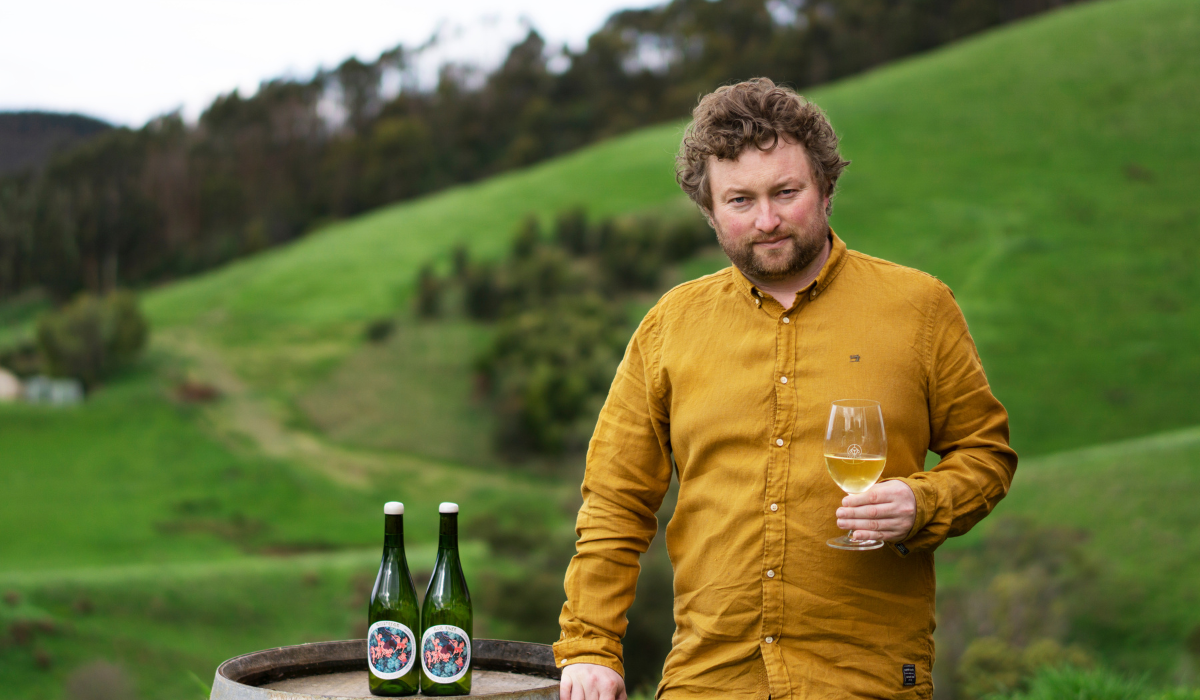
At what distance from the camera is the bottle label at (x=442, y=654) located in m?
2.97

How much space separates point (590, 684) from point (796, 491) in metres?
0.76

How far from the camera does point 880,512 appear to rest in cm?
254

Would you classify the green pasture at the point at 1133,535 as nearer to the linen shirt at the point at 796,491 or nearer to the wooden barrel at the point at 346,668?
the wooden barrel at the point at 346,668

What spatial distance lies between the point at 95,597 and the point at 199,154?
204ft

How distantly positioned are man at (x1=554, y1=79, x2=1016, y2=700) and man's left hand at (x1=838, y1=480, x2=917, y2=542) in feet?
0.17

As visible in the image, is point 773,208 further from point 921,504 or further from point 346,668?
point 346,668

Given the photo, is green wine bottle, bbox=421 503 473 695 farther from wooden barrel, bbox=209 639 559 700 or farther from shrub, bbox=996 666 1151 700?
shrub, bbox=996 666 1151 700

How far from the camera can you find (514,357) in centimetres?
4553

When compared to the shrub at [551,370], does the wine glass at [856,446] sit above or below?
above

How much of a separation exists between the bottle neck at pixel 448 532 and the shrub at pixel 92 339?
48083 mm

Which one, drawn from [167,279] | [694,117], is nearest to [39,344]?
[167,279]

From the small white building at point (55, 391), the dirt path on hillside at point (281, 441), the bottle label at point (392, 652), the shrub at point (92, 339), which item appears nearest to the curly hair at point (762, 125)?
the bottle label at point (392, 652)

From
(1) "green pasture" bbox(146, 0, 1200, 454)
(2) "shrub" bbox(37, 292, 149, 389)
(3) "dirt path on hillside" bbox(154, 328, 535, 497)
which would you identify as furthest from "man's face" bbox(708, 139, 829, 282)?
(2) "shrub" bbox(37, 292, 149, 389)

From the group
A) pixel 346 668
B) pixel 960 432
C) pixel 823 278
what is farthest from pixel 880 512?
pixel 346 668
